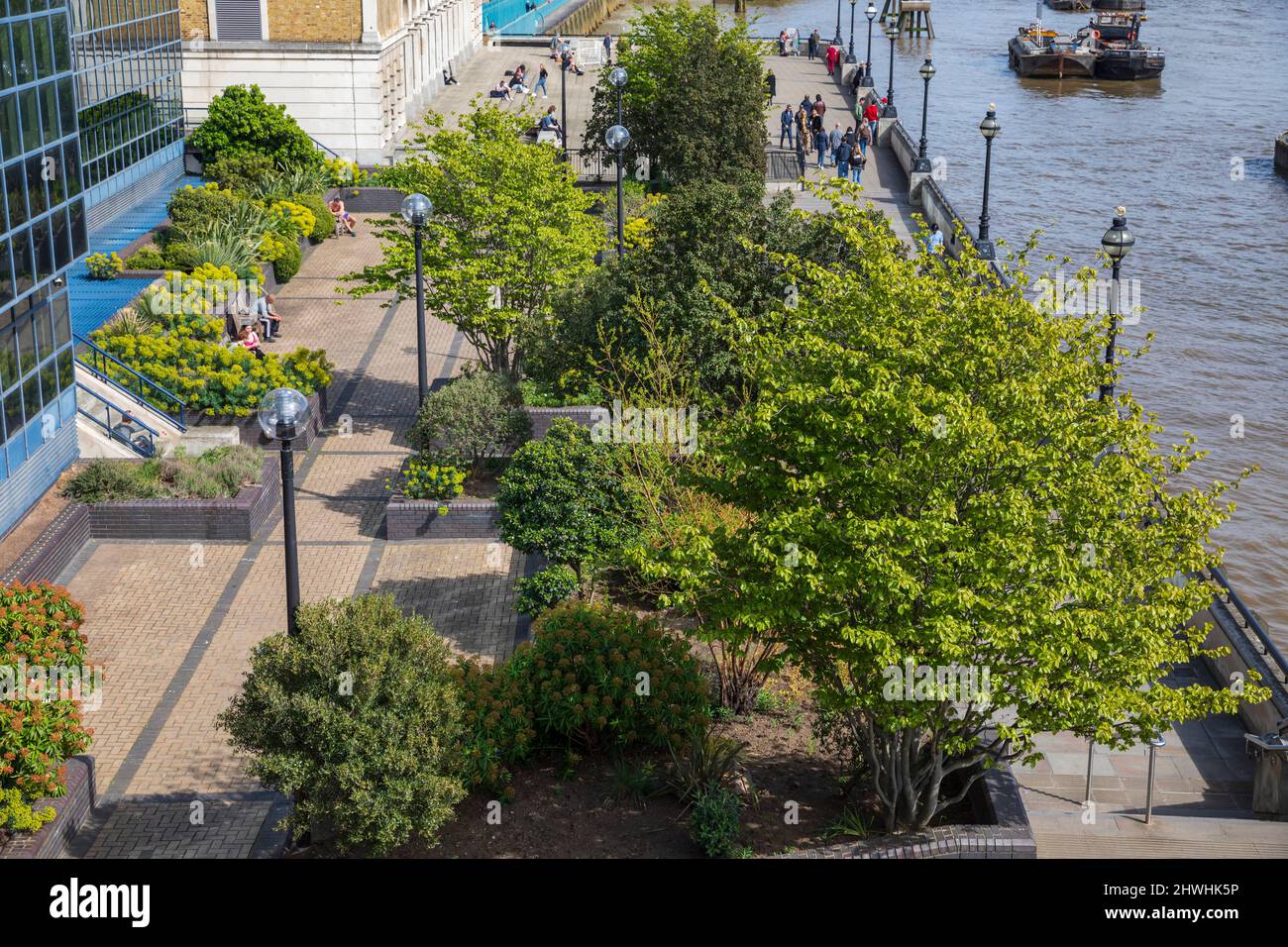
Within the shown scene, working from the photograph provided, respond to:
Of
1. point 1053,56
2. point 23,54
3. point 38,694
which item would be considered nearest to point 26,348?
point 23,54

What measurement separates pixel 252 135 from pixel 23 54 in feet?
68.8

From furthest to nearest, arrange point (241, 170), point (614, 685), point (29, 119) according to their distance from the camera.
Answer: point (241, 170) → point (29, 119) → point (614, 685)

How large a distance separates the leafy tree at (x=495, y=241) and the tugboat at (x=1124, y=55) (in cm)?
6420

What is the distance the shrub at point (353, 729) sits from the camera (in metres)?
13.9

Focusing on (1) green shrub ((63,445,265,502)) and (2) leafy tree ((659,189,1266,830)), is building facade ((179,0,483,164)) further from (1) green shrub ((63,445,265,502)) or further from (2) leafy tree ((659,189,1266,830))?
(2) leafy tree ((659,189,1266,830))

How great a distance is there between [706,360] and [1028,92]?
64.3 meters

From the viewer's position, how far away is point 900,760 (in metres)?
14.7

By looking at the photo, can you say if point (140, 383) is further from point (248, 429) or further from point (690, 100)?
point (690, 100)

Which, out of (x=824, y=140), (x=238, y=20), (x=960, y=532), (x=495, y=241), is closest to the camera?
(x=960, y=532)

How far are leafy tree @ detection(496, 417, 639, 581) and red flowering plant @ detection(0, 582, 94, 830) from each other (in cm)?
587

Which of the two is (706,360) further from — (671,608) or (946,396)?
(946,396)

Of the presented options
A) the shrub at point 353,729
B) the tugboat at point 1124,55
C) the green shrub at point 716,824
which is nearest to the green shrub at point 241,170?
the shrub at point 353,729

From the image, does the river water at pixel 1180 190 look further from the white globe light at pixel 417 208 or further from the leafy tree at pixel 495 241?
the leafy tree at pixel 495 241

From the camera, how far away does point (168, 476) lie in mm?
24266
